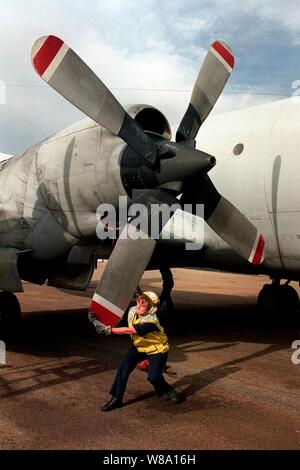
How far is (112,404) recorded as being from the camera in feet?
17.3

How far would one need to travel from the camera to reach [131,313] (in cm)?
596

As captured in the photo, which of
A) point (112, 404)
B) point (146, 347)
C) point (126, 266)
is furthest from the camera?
point (126, 266)

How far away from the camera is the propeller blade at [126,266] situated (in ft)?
19.8

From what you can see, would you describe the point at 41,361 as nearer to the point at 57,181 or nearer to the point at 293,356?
the point at 57,181

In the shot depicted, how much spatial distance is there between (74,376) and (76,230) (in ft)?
8.22

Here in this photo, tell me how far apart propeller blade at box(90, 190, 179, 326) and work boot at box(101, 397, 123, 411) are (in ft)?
3.38

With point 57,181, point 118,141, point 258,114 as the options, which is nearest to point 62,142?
point 57,181

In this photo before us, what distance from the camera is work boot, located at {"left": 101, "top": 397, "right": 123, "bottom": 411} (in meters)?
5.24

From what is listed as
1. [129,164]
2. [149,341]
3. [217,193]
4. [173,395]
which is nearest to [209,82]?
[217,193]

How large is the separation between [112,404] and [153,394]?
834mm

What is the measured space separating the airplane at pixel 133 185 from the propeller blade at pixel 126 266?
0.6 inches

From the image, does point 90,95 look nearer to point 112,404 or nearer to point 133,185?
point 133,185

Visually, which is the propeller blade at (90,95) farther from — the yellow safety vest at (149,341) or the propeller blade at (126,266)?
the yellow safety vest at (149,341)

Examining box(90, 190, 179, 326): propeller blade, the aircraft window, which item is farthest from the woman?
the aircraft window
